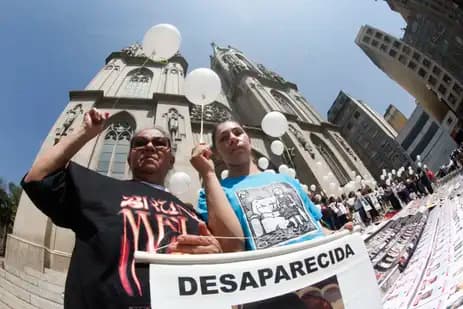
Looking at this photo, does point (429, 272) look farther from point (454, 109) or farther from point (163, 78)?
point (454, 109)

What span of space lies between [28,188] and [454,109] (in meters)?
37.5

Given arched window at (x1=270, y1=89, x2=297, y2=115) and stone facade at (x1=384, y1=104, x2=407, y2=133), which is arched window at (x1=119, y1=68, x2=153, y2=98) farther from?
stone facade at (x1=384, y1=104, x2=407, y2=133)

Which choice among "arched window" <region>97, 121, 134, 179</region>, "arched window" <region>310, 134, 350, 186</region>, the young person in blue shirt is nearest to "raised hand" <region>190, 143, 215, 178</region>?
the young person in blue shirt

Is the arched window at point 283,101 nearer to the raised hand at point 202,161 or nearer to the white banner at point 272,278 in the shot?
the raised hand at point 202,161

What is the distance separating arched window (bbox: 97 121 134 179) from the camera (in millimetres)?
15266

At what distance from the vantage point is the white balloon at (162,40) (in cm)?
443

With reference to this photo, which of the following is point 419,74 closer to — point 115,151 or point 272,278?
point 115,151

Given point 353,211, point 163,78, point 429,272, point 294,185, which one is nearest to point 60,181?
point 294,185

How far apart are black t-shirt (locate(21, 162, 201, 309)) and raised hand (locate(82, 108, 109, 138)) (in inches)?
8.5

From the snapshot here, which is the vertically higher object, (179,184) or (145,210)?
(179,184)

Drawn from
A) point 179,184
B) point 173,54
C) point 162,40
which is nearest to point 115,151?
point 179,184

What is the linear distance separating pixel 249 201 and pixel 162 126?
404 inches

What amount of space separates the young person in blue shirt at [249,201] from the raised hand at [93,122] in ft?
1.93

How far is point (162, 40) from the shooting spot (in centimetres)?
450
